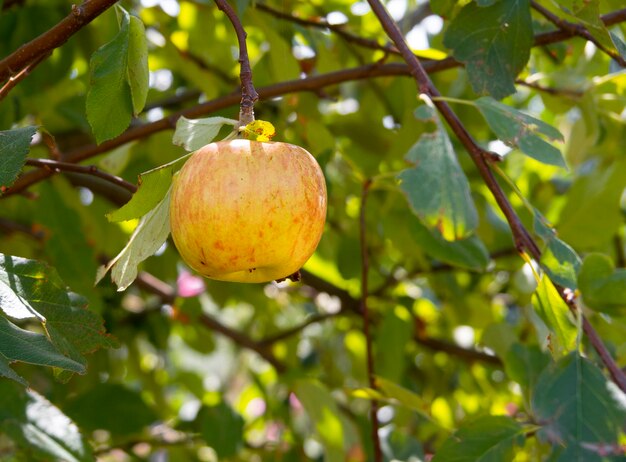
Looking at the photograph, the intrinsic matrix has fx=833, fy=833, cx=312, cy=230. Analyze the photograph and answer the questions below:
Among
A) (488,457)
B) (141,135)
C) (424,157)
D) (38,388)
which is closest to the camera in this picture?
(424,157)

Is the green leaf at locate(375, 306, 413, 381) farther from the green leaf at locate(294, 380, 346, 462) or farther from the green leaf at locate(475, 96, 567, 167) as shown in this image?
the green leaf at locate(475, 96, 567, 167)

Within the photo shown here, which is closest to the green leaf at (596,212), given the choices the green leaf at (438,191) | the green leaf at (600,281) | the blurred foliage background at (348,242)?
the blurred foliage background at (348,242)

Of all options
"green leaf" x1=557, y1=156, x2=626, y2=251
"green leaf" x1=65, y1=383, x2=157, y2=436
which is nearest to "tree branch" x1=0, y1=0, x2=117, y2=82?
"green leaf" x1=65, y1=383, x2=157, y2=436

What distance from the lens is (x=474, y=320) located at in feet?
6.63

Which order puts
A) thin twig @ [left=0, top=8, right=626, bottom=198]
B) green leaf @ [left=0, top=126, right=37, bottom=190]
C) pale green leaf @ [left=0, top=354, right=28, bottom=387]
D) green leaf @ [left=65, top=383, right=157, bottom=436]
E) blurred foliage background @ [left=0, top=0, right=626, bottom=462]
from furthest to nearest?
green leaf @ [left=65, top=383, right=157, bottom=436], thin twig @ [left=0, top=8, right=626, bottom=198], blurred foliage background @ [left=0, top=0, right=626, bottom=462], green leaf @ [left=0, top=126, right=37, bottom=190], pale green leaf @ [left=0, top=354, right=28, bottom=387]

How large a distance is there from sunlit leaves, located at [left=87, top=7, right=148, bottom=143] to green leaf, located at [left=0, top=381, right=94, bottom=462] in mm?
383

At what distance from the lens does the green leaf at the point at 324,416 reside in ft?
4.85

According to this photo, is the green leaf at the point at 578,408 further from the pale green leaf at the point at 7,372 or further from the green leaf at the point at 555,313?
the pale green leaf at the point at 7,372

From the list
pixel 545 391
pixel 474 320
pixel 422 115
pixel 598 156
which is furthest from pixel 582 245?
pixel 422 115

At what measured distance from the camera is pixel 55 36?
0.92m

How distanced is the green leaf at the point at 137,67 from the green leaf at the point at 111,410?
88 centimetres

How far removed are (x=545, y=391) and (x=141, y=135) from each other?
744mm

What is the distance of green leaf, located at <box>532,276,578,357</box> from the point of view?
98 cm

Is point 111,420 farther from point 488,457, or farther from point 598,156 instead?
point 598,156
